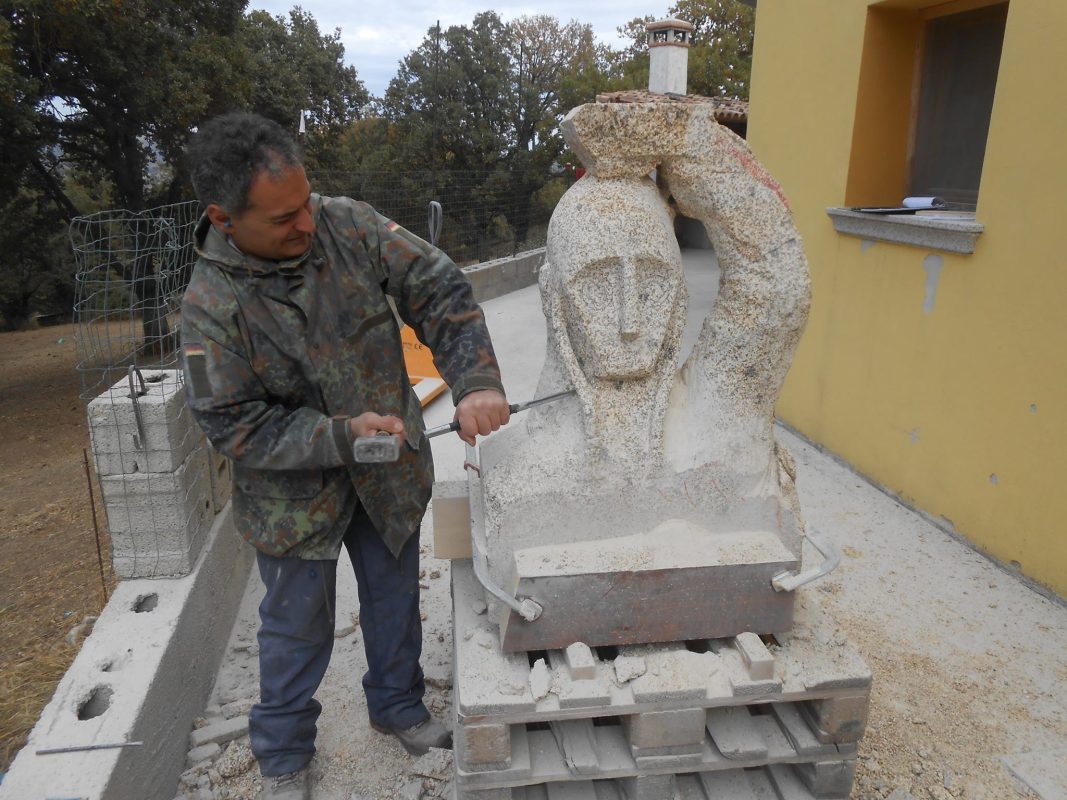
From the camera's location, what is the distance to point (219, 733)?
2539 mm

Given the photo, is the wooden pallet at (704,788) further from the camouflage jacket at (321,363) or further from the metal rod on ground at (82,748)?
the metal rod on ground at (82,748)

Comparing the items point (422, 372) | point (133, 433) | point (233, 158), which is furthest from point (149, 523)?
point (422, 372)

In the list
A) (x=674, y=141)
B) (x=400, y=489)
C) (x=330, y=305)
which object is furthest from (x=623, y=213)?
(x=400, y=489)

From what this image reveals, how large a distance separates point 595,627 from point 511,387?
472 cm

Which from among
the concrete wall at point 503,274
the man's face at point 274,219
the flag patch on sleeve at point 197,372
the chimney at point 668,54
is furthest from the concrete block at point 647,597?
the chimney at point 668,54

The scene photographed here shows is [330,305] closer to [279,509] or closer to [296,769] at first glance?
[279,509]

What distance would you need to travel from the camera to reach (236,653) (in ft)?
9.89

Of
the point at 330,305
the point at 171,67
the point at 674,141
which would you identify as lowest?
the point at 330,305

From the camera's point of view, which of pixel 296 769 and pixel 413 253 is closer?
pixel 413 253

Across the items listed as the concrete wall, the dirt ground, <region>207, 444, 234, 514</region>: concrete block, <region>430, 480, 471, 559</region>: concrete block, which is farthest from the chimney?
<region>430, 480, 471, 559</region>: concrete block

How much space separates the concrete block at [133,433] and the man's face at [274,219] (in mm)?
1082

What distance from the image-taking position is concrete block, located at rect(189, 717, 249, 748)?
8.30 ft

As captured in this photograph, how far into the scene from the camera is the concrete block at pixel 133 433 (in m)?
2.67

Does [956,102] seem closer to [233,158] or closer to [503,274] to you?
[233,158]
